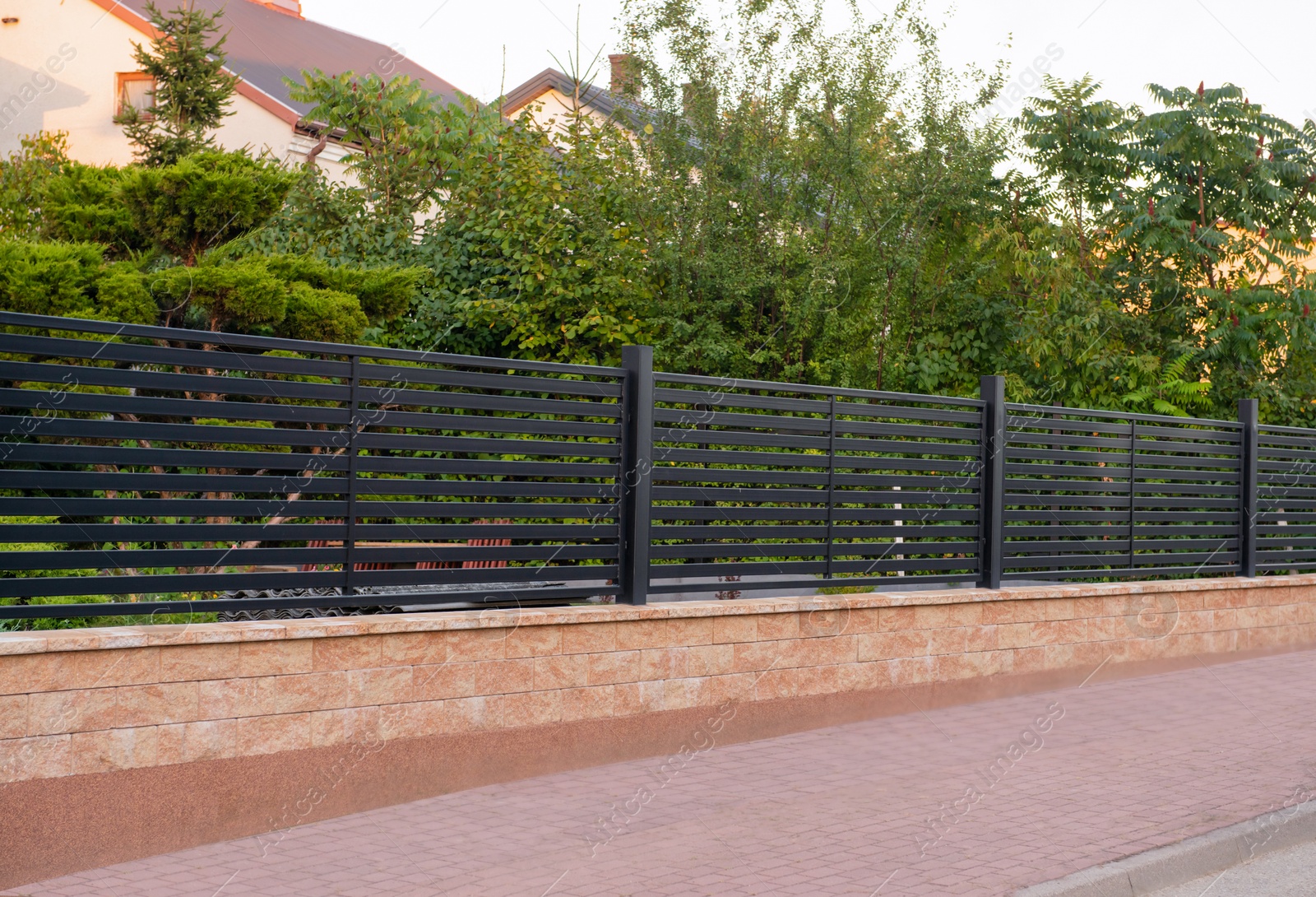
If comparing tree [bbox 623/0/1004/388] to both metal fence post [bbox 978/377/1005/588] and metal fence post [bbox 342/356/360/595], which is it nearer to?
metal fence post [bbox 978/377/1005/588]

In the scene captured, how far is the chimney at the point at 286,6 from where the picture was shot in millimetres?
33781

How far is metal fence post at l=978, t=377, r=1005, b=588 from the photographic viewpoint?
9289 mm

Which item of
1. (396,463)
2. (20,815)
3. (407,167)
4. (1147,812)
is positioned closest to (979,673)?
(1147,812)

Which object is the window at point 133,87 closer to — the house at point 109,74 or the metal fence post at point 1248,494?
the house at point 109,74

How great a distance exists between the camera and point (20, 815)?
15.6ft

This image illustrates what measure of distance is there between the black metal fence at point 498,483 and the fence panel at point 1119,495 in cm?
3

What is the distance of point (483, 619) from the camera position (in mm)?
6246

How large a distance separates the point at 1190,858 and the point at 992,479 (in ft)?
13.4

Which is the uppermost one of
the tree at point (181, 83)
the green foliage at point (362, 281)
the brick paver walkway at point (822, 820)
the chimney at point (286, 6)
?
the chimney at point (286, 6)

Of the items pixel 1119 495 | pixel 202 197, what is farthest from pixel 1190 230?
pixel 202 197

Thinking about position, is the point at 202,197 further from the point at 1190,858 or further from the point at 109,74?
the point at 109,74

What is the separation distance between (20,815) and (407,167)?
10913 millimetres

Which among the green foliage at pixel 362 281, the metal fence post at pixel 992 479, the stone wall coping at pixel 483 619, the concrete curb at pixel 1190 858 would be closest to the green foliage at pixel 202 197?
Answer: the green foliage at pixel 362 281

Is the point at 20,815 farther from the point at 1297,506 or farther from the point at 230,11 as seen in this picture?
the point at 230,11
